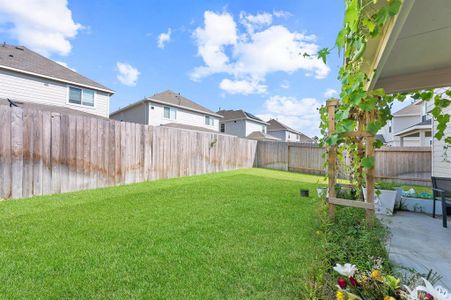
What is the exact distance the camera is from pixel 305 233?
122 inches

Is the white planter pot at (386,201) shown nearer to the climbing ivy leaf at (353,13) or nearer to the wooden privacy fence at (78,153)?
the climbing ivy leaf at (353,13)

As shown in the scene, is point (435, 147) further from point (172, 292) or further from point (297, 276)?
point (172, 292)

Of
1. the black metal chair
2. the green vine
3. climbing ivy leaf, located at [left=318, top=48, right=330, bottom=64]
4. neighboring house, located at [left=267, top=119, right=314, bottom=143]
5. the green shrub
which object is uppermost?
neighboring house, located at [left=267, top=119, right=314, bottom=143]

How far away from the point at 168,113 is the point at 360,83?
56.5ft

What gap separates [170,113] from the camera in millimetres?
18109

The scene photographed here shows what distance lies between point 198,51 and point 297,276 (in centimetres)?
1583

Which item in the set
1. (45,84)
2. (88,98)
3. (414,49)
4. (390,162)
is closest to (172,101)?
(88,98)

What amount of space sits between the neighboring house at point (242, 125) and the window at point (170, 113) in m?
7.83

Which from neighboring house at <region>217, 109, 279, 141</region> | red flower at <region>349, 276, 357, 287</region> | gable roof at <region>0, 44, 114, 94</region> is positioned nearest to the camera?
red flower at <region>349, 276, 357, 287</region>

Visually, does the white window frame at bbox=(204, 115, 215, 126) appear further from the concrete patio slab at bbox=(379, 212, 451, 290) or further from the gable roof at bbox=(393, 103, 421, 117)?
the concrete patio slab at bbox=(379, 212, 451, 290)

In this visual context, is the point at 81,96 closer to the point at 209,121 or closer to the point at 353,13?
the point at 209,121

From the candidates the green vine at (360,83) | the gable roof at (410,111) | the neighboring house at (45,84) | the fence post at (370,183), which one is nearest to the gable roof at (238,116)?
the gable roof at (410,111)

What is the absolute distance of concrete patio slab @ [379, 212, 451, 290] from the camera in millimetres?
2288

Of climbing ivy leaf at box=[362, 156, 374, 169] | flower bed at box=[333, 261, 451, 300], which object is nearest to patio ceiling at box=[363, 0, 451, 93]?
climbing ivy leaf at box=[362, 156, 374, 169]
